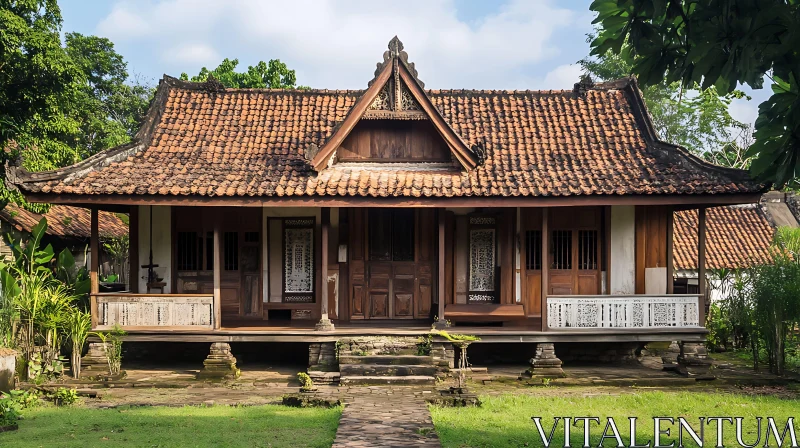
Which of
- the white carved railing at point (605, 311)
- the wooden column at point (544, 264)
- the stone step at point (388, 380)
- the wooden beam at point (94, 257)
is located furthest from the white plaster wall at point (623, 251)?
the wooden beam at point (94, 257)

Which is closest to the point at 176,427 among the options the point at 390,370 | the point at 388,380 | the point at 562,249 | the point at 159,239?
the point at 388,380

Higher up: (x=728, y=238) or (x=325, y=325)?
(x=728, y=238)

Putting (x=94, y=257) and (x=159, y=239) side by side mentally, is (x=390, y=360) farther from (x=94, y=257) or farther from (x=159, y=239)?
(x=94, y=257)

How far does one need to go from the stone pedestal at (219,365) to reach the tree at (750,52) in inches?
384

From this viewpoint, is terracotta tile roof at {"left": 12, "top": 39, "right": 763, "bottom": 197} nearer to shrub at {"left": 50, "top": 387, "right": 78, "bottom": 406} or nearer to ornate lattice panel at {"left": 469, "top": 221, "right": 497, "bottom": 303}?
ornate lattice panel at {"left": 469, "top": 221, "right": 497, "bottom": 303}

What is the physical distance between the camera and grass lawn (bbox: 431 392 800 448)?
8531mm

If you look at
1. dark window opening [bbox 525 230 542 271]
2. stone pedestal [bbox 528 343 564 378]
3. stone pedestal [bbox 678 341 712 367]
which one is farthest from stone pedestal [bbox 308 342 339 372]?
stone pedestal [bbox 678 341 712 367]

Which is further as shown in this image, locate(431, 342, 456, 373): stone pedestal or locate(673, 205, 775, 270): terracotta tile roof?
locate(673, 205, 775, 270): terracotta tile roof

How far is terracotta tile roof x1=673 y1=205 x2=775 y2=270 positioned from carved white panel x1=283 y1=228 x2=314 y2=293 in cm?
1227

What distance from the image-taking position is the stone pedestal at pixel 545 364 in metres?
12.7

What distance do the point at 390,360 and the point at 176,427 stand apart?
426cm

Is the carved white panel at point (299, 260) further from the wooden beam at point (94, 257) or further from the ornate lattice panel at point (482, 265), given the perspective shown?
the wooden beam at point (94, 257)

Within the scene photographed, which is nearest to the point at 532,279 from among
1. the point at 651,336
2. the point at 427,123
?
the point at 651,336

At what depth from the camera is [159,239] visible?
1433 centimetres
